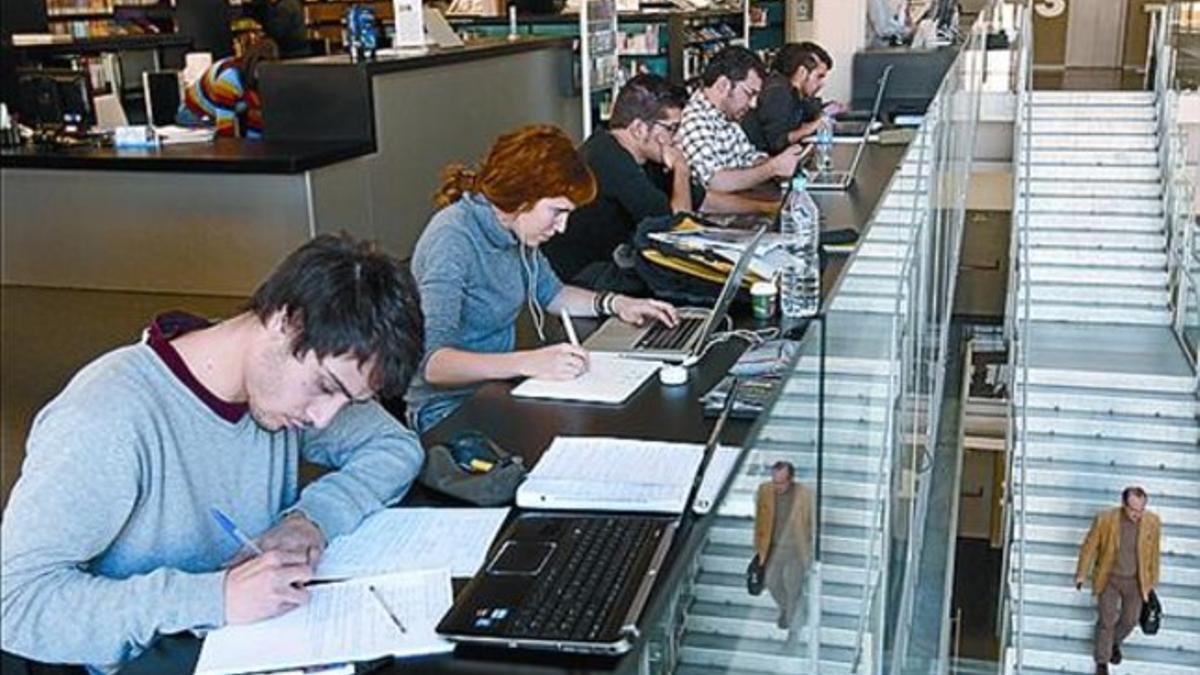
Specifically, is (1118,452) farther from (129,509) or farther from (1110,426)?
(129,509)

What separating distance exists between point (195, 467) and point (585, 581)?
0.51m

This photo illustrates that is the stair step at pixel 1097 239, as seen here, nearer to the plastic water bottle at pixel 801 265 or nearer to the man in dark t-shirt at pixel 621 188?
the man in dark t-shirt at pixel 621 188

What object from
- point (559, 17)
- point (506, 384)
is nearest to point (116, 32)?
point (559, 17)

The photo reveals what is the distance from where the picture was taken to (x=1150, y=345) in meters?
9.66

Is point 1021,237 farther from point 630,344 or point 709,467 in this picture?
point 709,467

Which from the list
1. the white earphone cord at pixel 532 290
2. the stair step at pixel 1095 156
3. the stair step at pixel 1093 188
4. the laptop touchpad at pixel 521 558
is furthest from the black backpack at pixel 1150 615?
the laptop touchpad at pixel 521 558

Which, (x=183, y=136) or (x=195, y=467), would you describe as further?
(x=183, y=136)

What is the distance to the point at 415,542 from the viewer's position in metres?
1.55

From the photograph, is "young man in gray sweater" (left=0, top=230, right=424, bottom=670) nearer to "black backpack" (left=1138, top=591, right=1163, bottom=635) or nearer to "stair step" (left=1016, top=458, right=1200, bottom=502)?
"black backpack" (left=1138, top=591, right=1163, bottom=635)

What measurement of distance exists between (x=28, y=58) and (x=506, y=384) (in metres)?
6.90

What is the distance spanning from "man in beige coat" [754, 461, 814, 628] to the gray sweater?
0.54 metres

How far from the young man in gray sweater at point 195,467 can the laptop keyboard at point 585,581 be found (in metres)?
0.28

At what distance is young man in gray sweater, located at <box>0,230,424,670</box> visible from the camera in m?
1.26

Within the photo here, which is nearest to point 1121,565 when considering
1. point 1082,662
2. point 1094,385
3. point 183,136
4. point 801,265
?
point 1082,662
